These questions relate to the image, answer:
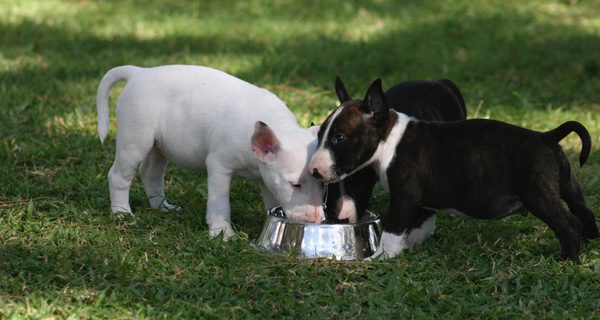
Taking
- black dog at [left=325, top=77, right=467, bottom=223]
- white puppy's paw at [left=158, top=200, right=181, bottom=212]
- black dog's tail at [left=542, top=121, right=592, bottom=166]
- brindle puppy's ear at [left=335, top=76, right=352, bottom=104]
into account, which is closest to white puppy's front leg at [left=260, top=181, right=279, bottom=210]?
black dog at [left=325, top=77, right=467, bottom=223]

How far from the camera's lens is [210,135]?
570cm

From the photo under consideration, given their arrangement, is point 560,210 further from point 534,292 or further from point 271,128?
point 271,128

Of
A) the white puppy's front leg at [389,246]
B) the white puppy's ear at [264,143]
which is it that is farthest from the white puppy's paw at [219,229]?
the white puppy's front leg at [389,246]

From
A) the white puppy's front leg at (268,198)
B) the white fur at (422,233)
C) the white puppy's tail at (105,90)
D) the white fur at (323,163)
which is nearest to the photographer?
the white fur at (323,163)

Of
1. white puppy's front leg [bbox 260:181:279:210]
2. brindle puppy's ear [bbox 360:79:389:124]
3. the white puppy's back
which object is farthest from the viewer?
white puppy's front leg [bbox 260:181:279:210]

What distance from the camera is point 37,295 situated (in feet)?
14.8

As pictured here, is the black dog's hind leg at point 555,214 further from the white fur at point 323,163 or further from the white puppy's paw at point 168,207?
the white puppy's paw at point 168,207

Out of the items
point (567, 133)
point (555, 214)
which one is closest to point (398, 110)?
point (567, 133)

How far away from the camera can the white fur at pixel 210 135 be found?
5332 millimetres

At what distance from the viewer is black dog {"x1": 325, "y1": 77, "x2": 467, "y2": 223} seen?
5.50 meters

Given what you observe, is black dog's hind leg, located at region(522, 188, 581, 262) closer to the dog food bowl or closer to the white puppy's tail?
the dog food bowl

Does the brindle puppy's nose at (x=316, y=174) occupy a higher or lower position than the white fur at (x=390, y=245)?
higher

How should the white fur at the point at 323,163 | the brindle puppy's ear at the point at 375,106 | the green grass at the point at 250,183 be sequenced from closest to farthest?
the green grass at the point at 250,183
the white fur at the point at 323,163
the brindle puppy's ear at the point at 375,106

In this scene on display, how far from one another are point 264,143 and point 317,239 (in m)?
0.62
